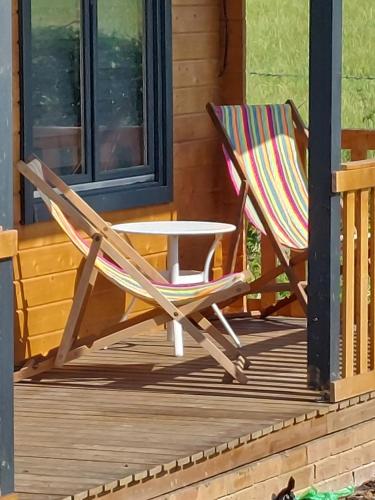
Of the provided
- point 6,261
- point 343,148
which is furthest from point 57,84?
point 6,261

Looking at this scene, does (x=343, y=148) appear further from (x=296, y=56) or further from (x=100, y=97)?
(x=296, y=56)

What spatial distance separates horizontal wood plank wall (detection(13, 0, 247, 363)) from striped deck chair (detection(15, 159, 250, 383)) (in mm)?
385

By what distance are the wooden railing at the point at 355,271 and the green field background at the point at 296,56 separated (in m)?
8.74

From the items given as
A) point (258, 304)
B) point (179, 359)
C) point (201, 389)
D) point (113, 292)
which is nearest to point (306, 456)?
point (201, 389)

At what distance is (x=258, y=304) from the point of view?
8.10m

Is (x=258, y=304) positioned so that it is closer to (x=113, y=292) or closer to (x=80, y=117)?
(x=113, y=292)

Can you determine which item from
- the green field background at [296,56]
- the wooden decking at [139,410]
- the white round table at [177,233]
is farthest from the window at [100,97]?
the green field background at [296,56]

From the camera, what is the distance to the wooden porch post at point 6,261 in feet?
14.0

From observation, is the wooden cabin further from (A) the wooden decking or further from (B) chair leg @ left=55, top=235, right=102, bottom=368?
(B) chair leg @ left=55, top=235, right=102, bottom=368

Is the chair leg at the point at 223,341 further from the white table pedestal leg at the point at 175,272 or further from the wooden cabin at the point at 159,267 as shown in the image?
the white table pedestal leg at the point at 175,272

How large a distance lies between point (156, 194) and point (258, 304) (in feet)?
3.64

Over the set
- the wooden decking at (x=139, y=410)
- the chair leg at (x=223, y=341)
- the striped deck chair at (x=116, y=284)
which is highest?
the striped deck chair at (x=116, y=284)

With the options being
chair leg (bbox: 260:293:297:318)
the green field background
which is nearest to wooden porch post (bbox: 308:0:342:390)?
chair leg (bbox: 260:293:297:318)

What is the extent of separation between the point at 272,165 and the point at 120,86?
0.90m
